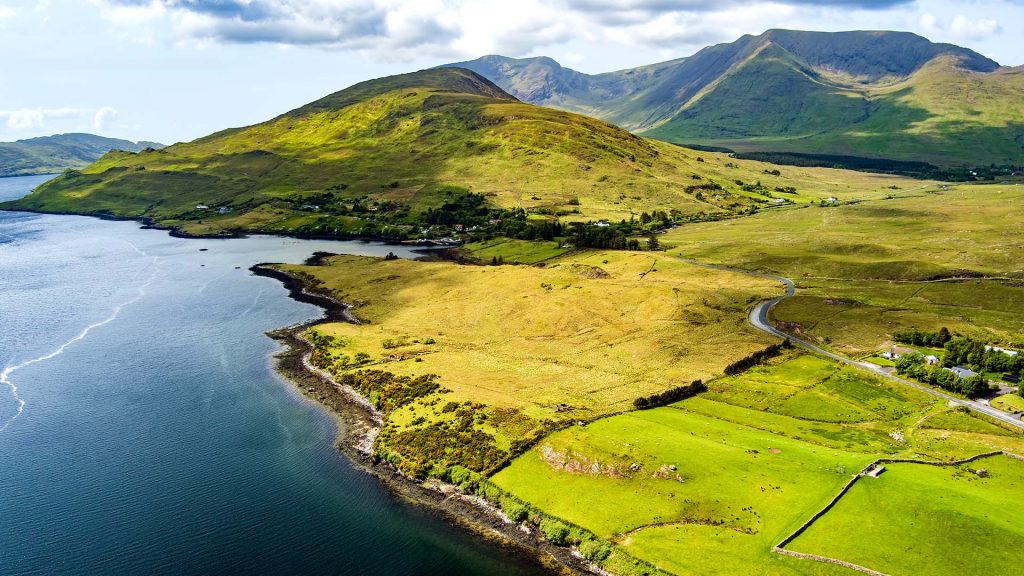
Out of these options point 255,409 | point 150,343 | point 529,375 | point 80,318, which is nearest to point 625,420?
point 529,375

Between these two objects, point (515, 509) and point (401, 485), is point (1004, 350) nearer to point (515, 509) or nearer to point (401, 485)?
point (515, 509)

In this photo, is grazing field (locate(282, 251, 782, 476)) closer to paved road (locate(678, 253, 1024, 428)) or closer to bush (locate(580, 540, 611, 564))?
paved road (locate(678, 253, 1024, 428))

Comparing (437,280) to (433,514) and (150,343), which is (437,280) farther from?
(433,514)

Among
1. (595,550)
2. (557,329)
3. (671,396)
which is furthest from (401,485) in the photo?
(557,329)

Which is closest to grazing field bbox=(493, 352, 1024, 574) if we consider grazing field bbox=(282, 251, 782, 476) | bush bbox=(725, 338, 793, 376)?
bush bbox=(725, 338, 793, 376)

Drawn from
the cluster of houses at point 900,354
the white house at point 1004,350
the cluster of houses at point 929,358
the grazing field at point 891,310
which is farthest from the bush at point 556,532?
the white house at point 1004,350
